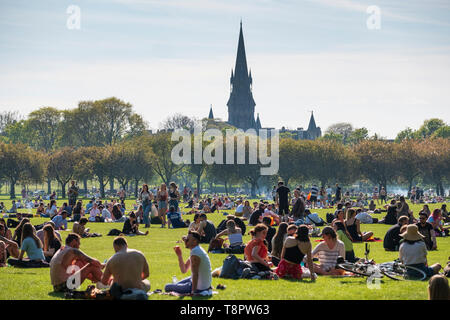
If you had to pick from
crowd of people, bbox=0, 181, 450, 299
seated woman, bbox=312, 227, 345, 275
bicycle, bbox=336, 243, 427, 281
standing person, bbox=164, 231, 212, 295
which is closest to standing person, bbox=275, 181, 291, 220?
crowd of people, bbox=0, 181, 450, 299

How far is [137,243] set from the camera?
23.9 m

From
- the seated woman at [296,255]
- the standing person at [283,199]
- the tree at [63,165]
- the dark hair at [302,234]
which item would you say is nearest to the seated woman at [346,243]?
the seated woman at [296,255]

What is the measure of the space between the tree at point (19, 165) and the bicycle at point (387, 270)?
74994 mm

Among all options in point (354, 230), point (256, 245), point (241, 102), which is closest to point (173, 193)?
point (354, 230)

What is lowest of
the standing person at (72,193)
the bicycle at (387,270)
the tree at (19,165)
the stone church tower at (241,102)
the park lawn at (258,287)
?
the park lawn at (258,287)

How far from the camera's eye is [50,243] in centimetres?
1778

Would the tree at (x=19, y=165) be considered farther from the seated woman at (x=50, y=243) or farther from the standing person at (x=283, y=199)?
the seated woman at (x=50, y=243)

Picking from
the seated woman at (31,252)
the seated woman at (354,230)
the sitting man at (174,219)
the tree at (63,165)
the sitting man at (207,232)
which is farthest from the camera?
the tree at (63,165)

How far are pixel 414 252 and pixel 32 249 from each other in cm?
947

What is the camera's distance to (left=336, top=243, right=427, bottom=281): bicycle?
48.9 ft

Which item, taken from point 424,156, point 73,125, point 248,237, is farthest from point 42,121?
point 248,237

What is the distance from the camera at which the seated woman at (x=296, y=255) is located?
14.8 metres
